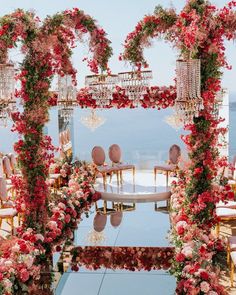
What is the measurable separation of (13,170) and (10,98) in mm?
5490

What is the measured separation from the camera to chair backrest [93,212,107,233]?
8.16 m

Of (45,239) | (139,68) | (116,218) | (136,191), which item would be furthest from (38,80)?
(136,191)

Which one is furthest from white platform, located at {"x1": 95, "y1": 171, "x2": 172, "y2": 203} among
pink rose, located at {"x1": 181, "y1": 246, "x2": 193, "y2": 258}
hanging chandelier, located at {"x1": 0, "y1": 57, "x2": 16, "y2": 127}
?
hanging chandelier, located at {"x1": 0, "y1": 57, "x2": 16, "y2": 127}

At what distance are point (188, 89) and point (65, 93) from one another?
1975 millimetres

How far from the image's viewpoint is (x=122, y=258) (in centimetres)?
674

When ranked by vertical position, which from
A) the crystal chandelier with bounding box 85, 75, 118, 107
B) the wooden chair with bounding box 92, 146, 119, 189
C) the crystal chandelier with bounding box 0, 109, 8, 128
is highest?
the crystal chandelier with bounding box 85, 75, 118, 107

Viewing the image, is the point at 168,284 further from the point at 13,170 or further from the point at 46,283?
the point at 13,170

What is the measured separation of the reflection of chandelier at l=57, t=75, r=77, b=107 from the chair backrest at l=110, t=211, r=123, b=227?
257 centimetres

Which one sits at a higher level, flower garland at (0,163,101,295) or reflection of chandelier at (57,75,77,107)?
reflection of chandelier at (57,75,77,107)

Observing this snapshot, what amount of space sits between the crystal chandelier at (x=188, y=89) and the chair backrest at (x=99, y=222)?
329 centimetres

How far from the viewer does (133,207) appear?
9.55 metres

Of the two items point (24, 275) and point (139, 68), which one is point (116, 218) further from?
point (24, 275)

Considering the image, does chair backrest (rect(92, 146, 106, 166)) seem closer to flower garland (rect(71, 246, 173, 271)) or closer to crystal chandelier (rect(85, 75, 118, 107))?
flower garland (rect(71, 246, 173, 271))

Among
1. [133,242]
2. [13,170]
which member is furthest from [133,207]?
[13,170]
